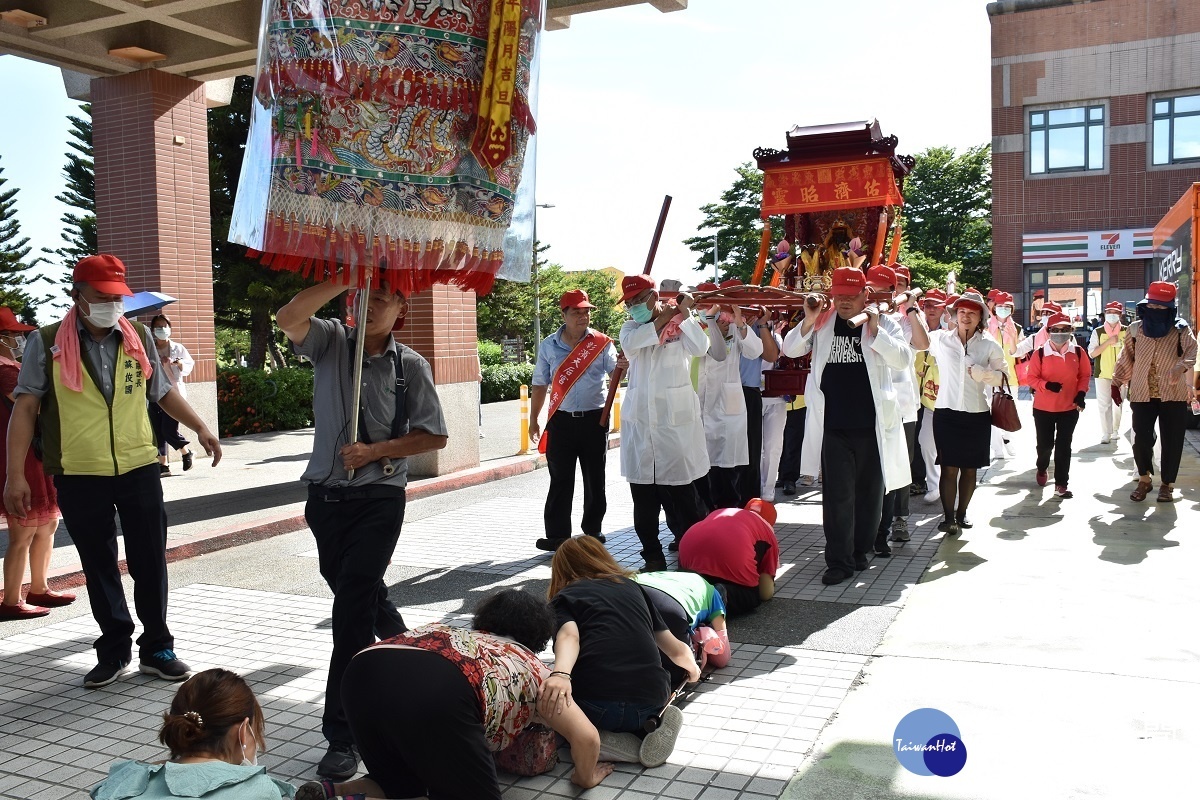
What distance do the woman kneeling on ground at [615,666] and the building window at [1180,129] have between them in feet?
115

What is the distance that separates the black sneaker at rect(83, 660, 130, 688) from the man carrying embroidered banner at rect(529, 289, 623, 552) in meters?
3.54

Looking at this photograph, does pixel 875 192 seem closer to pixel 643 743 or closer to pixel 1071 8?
pixel 643 743

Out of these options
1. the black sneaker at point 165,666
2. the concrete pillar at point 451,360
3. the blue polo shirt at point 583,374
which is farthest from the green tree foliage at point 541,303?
the black sneaker at point 165,666

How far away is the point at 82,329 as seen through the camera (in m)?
5.04

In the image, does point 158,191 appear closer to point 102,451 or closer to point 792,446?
point 792,446

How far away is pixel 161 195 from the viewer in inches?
492

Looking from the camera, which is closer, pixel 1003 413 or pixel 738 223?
pixel 1003 413

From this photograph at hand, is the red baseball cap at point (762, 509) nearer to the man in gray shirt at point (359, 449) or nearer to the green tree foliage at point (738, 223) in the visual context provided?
the man in gray shirt at point (359, 449)

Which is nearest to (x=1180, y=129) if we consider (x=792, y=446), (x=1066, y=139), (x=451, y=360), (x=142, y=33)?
(x=1066, y=139)

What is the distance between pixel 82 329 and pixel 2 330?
1727mm

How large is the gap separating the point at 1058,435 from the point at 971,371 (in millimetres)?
2408

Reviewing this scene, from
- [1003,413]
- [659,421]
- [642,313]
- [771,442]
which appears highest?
[642,313]

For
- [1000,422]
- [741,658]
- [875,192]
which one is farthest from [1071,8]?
[741,658]

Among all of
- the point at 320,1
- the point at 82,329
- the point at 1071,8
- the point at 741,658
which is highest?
the point at 1071,8
